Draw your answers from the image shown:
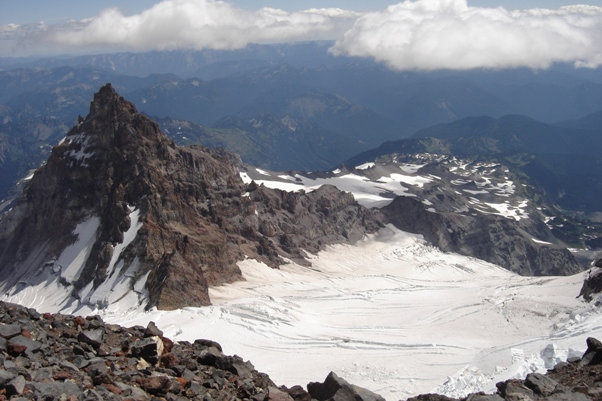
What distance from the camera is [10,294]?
11250 centimetres

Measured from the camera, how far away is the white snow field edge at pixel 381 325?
196 ft

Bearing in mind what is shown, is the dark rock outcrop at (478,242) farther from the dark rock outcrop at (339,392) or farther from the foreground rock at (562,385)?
the dark rock outcrop at (339,392)

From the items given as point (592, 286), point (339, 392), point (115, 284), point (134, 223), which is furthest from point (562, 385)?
point (134, 223)

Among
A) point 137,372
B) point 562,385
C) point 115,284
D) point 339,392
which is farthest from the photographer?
point 115,284

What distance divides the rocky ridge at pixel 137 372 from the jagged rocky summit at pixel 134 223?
64.0 meters

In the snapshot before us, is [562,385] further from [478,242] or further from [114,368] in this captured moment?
[478,242]

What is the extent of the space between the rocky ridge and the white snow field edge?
77.6ft

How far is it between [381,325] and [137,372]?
66989mm

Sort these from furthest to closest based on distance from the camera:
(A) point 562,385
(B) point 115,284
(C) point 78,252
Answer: (C) point 78,252, (B) point 115,284, (A) point 562,385

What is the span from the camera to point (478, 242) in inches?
7530

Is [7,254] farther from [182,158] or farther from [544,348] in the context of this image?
[544,348]

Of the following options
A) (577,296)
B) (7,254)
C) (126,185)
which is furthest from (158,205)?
(577,296)

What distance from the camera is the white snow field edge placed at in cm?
5981

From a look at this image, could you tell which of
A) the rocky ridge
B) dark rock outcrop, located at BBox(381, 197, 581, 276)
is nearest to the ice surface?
the rocky ridge
